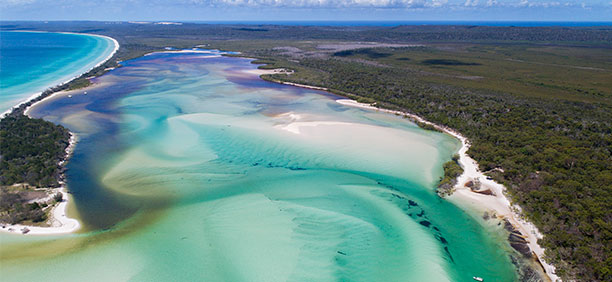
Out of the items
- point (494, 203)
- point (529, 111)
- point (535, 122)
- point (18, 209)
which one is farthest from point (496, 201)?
point (18, 209)

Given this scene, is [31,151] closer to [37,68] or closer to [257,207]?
[257,207]

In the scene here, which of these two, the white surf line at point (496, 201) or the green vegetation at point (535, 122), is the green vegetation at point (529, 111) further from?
the white surf line at point (496, 201)

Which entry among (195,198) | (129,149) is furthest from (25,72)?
(195,198)

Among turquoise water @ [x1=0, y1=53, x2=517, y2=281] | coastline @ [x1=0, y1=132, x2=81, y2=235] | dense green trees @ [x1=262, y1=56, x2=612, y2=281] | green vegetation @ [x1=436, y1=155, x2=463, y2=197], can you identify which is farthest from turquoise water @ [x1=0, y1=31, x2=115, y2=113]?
green vegetation @ [x1=436, y1=155, x2=463, y2=197]

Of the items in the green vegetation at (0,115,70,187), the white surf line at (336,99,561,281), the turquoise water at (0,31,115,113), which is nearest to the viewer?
the white surf line at (336,99,561,281)

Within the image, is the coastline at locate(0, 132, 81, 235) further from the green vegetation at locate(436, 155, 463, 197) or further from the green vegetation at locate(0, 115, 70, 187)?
the green vegetation at locate(436, 155, 463, 197)

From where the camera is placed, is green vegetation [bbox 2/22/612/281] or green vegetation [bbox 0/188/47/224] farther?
green vegetation [bbox 0/188/47/224]

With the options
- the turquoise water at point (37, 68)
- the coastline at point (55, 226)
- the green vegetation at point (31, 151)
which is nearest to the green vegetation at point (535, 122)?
the coastline at point (55, 226)
